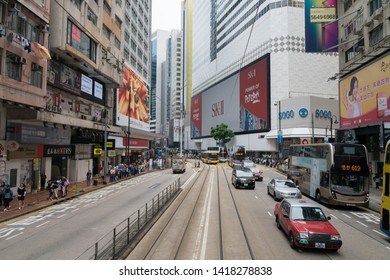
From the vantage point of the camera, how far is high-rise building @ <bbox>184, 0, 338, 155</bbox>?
64688 millimetres

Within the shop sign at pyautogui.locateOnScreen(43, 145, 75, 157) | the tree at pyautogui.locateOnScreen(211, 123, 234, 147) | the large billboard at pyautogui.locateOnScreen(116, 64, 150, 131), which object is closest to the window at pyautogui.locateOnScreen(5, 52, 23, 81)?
the shop sign at pyautogui.locateOnScreen(43, 145, 75, 157)

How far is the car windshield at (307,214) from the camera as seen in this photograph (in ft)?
35.4

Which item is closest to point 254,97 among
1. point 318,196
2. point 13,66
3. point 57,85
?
point 57,85

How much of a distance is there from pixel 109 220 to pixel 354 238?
11.5 metres

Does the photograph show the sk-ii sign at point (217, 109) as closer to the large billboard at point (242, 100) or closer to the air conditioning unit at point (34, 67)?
the large billboard at point (242, 100)

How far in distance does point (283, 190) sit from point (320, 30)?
24.8 metres

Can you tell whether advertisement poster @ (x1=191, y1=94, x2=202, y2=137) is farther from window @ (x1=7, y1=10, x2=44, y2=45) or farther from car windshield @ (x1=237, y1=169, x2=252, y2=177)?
window @ (x1=7, y1=10, x2=44, y2=45)

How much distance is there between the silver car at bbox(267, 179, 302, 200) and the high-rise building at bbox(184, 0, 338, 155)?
36.4 meters

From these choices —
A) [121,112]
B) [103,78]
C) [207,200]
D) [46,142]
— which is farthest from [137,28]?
[207,200]

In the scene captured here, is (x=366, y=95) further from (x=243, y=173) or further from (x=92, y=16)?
(x=92, y=16)

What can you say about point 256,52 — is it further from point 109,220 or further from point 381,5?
point 109,220

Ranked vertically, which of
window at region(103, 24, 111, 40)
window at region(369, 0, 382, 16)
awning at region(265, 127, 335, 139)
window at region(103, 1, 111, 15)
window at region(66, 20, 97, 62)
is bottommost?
awning at region(265, 127, 335, 139)

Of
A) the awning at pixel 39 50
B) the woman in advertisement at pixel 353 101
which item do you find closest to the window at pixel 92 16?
the awning at pixel 39 50

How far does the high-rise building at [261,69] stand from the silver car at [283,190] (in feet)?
120
